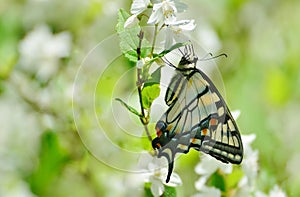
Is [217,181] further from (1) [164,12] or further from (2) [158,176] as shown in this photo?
(1) [164,12]

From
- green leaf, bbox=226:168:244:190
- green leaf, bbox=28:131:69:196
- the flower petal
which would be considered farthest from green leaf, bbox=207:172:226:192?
green leaf, bbox=28:131:69:196

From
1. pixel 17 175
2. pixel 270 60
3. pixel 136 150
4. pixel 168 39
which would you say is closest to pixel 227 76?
pixel 270 60

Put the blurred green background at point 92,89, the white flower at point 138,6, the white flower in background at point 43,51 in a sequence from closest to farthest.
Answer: the white flower at point 138,6 → the blurred green background at point 92,89 → the white flower in background at point 43,51

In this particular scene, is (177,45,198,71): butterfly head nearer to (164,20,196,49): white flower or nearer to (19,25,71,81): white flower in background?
(164,20,196,49): white flower

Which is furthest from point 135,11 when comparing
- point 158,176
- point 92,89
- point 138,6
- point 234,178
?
point 92,89

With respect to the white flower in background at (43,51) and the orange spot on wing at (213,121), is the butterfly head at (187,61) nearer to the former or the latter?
the orange spot on wing at (213,121)

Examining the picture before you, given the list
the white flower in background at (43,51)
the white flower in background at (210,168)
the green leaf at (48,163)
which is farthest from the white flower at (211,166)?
the white flower in background at (43,51)

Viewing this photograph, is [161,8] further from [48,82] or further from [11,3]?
[11,3]
